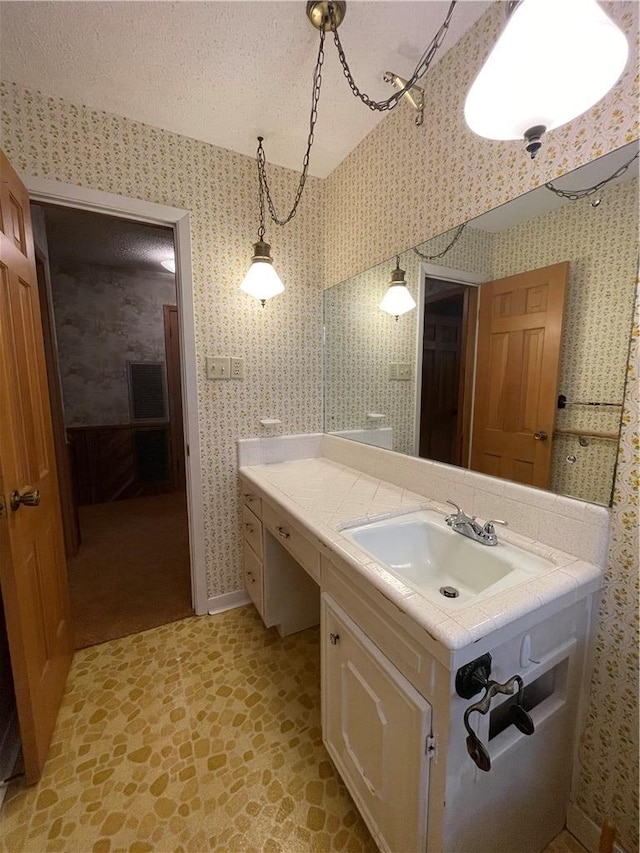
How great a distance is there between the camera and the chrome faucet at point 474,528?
0.99 meters

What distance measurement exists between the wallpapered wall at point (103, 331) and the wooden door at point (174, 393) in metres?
0.08

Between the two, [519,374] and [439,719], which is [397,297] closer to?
[519,374]

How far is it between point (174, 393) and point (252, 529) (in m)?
2.60

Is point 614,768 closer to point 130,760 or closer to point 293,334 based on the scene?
point 130,760

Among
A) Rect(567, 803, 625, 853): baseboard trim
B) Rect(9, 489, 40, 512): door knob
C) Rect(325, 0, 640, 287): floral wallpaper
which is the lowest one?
Rect(567, 803, 625, 853): baseboard trim

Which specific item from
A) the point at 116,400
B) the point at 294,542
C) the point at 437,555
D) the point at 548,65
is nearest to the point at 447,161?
the point at 548,65

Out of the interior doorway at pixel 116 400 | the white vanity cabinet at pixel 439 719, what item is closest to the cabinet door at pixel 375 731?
the white vanity cabinet at pixel 439 719

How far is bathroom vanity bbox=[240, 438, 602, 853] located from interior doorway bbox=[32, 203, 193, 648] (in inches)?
63.5

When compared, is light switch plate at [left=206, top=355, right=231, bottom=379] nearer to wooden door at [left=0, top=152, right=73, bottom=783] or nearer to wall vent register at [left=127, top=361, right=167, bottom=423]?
wooden door at [left=0, top=152, right=73, bottom=783]

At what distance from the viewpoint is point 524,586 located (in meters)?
0.77

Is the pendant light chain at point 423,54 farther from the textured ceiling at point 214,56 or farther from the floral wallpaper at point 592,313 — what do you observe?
the floral wallpaper at point 592,313

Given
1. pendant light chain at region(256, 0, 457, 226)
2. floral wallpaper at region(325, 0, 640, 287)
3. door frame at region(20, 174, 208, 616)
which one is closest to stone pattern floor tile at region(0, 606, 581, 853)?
door frame at region(20, 174, 208, 616)

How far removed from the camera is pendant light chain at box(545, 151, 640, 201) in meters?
0.80

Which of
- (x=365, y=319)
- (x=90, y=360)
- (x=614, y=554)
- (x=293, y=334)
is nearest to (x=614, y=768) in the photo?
(x=614, y=554)
